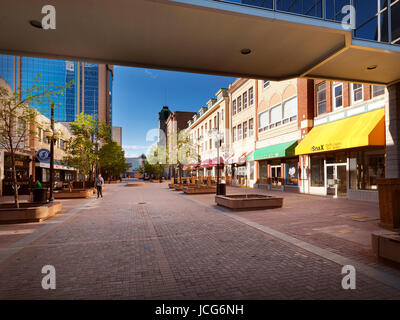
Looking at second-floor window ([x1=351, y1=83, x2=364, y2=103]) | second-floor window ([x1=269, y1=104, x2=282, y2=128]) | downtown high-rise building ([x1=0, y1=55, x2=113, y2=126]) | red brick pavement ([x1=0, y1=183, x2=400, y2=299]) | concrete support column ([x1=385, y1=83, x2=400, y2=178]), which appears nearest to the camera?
red brick pavement ([x1=0, y1=183, x2=400, y2=299])

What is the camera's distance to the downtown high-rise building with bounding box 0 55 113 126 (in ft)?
372

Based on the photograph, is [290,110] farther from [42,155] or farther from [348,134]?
[42,155]

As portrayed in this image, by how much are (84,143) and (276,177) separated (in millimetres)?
18614

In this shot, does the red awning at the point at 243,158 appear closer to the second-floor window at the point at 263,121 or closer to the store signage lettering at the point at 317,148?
the second-floor window at the point at 263,121

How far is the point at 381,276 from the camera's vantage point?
4.20 meters

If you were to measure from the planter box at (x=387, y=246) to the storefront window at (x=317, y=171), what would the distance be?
14941 mm

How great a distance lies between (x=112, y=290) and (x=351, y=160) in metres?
16.4

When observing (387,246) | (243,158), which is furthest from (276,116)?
(387,246)

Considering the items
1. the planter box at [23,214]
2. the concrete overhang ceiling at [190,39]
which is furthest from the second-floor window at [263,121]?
the planter box at [23,214]

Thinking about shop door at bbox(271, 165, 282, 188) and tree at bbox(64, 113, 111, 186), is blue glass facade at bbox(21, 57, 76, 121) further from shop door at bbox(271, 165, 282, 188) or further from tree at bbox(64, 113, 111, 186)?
shop door at bbox(271, 165, 282, 188)

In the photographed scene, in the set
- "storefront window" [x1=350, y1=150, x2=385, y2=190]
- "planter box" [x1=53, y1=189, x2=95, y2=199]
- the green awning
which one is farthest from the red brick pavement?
the green awning

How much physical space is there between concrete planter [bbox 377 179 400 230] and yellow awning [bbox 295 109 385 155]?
21.2ft

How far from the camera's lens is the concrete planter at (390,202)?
733cm

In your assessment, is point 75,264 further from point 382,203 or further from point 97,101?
point 97,101
